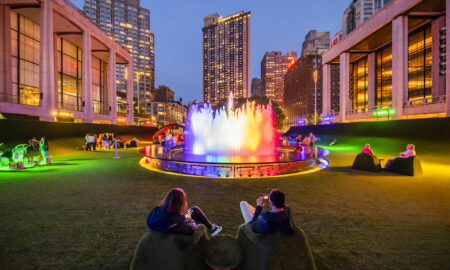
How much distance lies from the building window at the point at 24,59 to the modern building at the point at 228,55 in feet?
530

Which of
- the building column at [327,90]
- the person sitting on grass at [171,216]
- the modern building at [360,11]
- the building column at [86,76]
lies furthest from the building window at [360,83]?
the modern building at [360,11]

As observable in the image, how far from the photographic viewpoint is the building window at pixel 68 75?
114ft

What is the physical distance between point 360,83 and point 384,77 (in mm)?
8987

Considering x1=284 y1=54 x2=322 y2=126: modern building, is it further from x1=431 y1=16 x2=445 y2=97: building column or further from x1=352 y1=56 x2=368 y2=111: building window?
x1=431 y1=16 x2=445 y2=97: building column

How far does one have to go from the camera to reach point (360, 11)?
120938 mm

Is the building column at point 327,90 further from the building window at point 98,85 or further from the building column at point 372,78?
the building window at point 98,85

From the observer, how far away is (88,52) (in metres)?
34.8

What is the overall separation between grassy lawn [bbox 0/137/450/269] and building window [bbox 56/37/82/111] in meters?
32.1

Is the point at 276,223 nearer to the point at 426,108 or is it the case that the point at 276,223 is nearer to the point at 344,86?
the point at 426,108

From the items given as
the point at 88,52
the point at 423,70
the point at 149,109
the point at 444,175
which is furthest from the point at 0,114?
the point at 149,109

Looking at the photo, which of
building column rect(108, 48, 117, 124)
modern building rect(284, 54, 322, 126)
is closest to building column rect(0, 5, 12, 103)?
building column rect(108, 48, 117, 124)

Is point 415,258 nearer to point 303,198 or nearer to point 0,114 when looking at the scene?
point 303,198

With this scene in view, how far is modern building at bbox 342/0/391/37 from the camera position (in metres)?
116

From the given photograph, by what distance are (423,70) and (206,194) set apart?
4706cm
